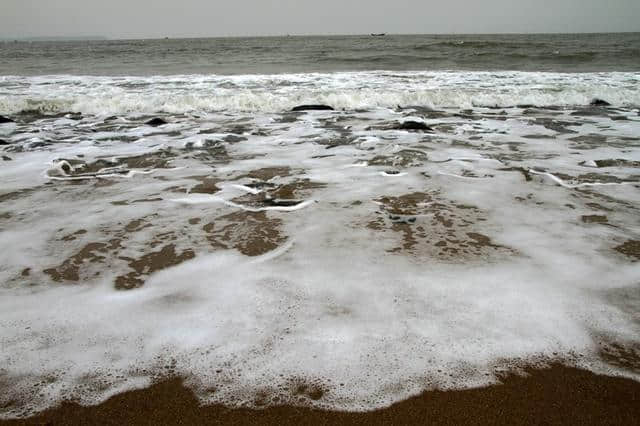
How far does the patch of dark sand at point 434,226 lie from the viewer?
2.55 metres

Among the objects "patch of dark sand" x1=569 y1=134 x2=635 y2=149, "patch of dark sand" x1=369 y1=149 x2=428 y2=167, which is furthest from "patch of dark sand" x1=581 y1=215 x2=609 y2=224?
"patch of dark sand" x1=569 y1=134 x2=635 y2=149

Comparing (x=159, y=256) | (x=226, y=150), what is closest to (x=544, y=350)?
(x=159, y=256)

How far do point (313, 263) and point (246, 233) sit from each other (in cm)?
67

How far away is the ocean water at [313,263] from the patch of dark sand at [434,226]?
0.06 feet

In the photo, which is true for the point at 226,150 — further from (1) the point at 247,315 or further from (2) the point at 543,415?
(2) the point at 543,415

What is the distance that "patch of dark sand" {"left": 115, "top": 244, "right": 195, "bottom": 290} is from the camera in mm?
2252

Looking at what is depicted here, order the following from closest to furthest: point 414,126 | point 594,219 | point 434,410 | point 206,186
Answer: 1. point 434,410
2. point 594,219
3. point 206,186
4. point 414,126

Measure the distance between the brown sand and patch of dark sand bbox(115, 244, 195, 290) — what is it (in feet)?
2.78

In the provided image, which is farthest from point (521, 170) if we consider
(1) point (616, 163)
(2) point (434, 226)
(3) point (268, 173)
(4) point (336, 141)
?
(3) point (268, 173)

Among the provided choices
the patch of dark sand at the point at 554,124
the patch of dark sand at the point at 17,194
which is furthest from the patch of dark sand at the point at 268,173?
the patch of dark sand at the point at 554,124

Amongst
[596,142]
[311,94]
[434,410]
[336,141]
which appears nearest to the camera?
[434,410]

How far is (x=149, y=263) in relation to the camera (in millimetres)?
2463

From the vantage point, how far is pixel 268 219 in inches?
121

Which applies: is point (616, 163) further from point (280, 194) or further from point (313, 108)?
point (313, 108)
